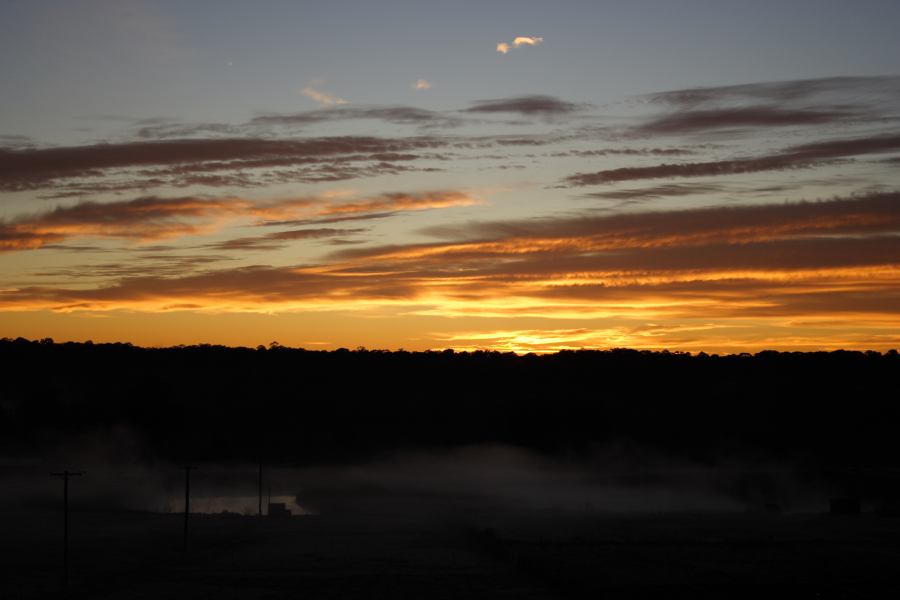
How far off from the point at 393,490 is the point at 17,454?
73.6m

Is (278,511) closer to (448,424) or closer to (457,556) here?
(457,556)

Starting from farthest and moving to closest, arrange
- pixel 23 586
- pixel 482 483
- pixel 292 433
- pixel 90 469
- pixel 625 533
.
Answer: pixel 292 433 < pixel 90 469 < pixel 482 483 < pixel 625 533 < pixel 23 586

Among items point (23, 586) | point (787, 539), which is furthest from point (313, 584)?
point (787, 539)

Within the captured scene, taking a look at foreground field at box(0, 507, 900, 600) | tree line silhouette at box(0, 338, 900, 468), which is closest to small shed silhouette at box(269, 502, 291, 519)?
foreground field at box(0, 507, 900, 600)

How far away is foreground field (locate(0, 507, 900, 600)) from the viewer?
2242 inches

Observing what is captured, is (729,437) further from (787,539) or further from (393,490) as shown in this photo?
(787,539)

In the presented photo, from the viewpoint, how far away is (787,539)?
80188 millimetres

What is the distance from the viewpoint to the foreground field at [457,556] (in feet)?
187

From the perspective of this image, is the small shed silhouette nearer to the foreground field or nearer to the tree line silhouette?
the foreground field

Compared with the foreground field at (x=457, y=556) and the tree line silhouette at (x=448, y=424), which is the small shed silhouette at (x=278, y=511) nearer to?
the foreground field at (x=457, y=556)

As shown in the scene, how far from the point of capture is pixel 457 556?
7062 centimetres

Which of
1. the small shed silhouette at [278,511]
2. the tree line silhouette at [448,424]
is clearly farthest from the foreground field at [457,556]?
the tree line silhouette at [448,424]

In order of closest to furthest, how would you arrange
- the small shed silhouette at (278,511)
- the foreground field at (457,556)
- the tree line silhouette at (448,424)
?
1. the foreground field at (457,556)
2. the small shed silhouette at (278,511)
3. the tree line silhouette at (448,424)

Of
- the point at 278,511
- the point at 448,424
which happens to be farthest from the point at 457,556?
the point at 448,424
